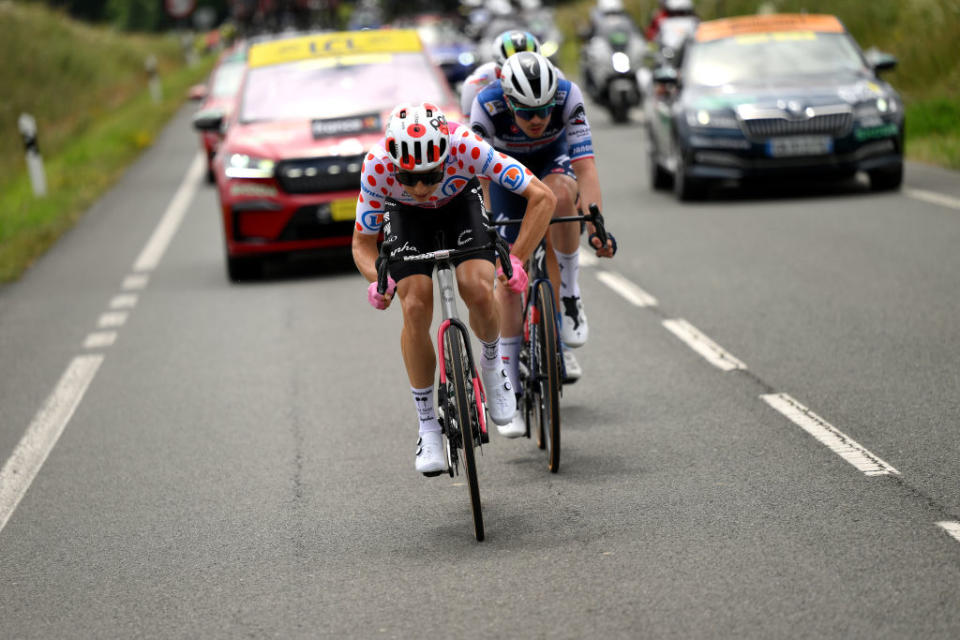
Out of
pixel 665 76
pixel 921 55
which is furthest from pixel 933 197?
pixel 921 55

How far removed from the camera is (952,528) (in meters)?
5.88

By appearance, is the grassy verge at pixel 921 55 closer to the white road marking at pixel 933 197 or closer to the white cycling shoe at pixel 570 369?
the white road marking at pixel 933 197

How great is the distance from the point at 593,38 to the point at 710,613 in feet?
91.0

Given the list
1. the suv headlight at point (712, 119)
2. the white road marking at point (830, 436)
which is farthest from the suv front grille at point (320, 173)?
the white road marking at point (830, 436)

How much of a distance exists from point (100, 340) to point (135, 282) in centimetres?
276

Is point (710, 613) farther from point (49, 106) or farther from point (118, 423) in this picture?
point (49, 106)

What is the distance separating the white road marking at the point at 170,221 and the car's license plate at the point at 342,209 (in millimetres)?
2414

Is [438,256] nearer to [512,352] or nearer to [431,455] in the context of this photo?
[431,455]

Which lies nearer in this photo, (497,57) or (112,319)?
(497,57)

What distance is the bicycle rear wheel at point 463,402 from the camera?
6.06m

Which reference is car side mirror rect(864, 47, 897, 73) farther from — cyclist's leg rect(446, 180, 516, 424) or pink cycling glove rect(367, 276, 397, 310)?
pink cycling glove rect(367, 276, 397, 310)

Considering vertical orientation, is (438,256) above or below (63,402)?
above

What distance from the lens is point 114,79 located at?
49.4 meters

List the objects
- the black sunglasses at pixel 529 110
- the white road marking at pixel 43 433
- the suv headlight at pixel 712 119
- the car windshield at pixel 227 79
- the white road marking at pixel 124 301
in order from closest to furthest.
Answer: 1. the black sunglasses at pixel 529 110
2. the white road marking at pixel 43 433
3. the white road marking at pixel 124 301
4. the suv headlight at pixel 712 119
5. the car windshield at pixel 227 79
